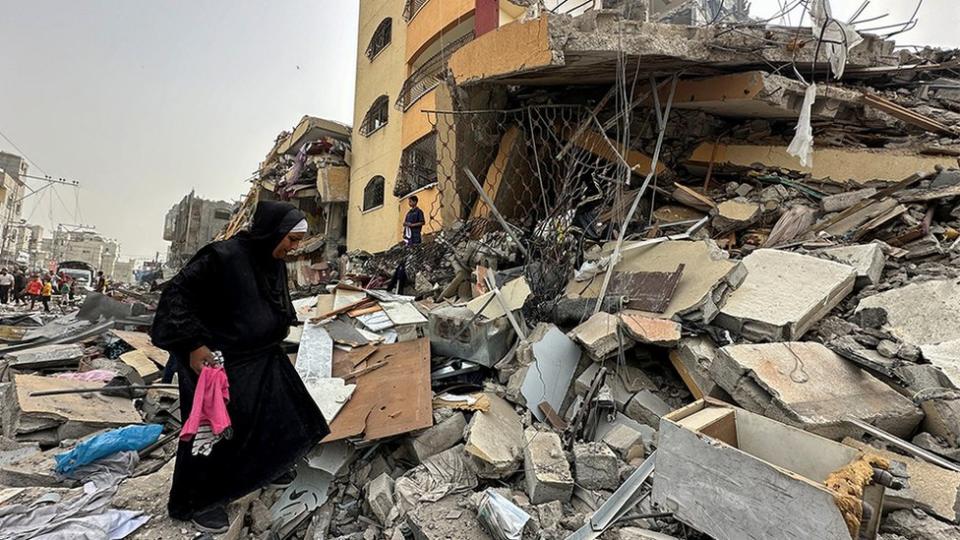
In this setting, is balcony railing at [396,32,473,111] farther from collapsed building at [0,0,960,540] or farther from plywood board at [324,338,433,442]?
plywood board at [324,338,433,442]

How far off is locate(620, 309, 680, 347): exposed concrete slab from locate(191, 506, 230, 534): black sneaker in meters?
2.45

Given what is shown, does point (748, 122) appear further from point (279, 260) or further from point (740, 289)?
point (279, 260)

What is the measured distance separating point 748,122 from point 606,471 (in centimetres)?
509

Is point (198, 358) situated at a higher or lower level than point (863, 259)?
lower

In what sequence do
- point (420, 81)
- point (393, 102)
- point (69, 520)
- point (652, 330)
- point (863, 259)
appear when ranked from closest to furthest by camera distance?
point (69, 520) < point (652, 330) < point (863, 259) < point (420, 81) < point (393, 102)

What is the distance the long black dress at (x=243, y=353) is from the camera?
6.51 ft

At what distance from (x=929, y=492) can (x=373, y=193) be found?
1177 centimetres

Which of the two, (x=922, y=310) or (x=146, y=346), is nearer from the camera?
(x=922, y=310)

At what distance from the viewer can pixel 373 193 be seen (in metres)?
12.2

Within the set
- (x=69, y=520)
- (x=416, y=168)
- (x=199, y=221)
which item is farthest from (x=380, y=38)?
(x=199, y=221)

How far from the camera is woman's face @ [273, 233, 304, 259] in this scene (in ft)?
7.17

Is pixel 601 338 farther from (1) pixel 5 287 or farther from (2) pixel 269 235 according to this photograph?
(1) pixel 5 287

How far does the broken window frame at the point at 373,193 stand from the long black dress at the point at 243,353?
9699 mm

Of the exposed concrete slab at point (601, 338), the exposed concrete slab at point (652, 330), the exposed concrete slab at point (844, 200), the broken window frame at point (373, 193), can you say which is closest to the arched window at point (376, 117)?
the broken window frame at point (373, 193)
